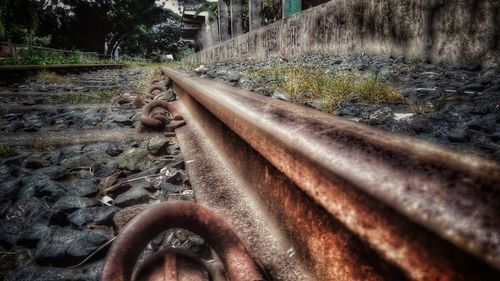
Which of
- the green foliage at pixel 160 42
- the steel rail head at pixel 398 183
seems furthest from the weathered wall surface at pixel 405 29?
the green foliage at pixel 160 42

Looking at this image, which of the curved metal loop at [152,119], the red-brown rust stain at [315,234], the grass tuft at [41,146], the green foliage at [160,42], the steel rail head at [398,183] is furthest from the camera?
the green foliage at [160,42]

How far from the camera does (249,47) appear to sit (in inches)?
376

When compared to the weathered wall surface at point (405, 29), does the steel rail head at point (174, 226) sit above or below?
below

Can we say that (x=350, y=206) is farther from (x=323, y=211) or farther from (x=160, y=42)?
(x=160, y=42)

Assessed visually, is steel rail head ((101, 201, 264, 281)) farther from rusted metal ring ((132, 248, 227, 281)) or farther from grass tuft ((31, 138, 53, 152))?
grass tuft ((31, 138, 53, 152))

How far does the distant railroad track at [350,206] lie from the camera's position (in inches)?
12.0

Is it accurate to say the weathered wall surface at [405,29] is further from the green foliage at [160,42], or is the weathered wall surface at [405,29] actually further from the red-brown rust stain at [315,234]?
the green foliage at [160,42]

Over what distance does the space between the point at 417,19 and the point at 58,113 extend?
3.89 metres

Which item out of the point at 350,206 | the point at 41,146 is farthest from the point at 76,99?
the point at 350,206

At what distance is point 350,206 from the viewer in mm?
439

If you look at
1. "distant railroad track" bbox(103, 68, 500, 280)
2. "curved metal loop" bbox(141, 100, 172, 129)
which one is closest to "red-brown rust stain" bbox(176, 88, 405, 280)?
"distant railroad track" bbox(103, 68, 500, 280)

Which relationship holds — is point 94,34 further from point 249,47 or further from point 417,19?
point 417,19

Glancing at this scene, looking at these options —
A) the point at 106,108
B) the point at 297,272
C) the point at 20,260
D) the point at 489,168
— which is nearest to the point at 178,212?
the point at 297,272

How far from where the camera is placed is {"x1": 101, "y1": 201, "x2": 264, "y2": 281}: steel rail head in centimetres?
64
